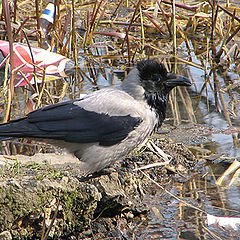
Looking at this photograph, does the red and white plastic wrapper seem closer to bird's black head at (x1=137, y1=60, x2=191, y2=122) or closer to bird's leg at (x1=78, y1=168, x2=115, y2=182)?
bird's black head at (x1=137, y1=60, x2=191, y2=122)

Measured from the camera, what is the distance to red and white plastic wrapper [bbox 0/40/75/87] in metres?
6.39

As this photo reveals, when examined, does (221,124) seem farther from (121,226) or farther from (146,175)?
(121,226)

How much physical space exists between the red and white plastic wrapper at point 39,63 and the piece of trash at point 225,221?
363 centimetres

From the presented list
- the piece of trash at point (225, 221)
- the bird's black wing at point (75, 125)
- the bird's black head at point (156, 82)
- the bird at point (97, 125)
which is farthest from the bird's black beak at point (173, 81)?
the piece of trash at point (225, 221)

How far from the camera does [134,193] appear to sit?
3.82 meters

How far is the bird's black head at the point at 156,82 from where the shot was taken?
421cm

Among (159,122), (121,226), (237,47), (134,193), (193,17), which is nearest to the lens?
(121,226)

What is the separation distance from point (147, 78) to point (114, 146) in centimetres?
75

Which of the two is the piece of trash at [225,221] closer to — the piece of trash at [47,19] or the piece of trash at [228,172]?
the piece of trash at [228,172]

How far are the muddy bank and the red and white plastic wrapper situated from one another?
2402 mm

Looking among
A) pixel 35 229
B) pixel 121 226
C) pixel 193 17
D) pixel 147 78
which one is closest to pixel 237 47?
pixel 193 17

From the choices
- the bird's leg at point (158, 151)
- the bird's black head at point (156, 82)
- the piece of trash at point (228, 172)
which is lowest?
the piece of trash at point (228, 172)

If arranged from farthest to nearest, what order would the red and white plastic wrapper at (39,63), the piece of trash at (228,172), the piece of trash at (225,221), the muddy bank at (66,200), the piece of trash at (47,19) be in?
the piece of trash at (47,19), the red and white plastic wrapper at (39,63), the piece of trash at (228,172), the piece of trash at (225,221), the muddy bank at (66,200)

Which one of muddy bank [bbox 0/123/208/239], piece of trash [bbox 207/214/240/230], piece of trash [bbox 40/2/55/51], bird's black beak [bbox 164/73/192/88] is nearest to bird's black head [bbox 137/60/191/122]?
bird's black beak [bbox 164/73/192/88]
